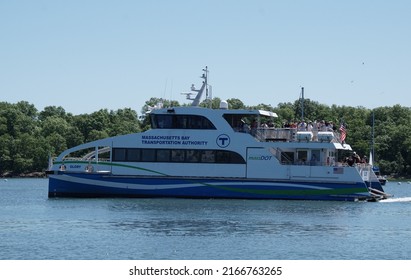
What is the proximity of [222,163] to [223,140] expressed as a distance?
109cm

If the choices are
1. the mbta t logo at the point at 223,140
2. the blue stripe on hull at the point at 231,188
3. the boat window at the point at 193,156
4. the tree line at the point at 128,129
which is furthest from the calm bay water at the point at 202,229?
the tree line at the point at 128,129

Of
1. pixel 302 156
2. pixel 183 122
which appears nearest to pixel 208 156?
pixel 183 122

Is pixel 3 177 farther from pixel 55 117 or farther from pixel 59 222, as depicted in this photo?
pixel 59 222

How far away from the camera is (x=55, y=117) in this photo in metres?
117

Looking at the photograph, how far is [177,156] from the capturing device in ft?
143

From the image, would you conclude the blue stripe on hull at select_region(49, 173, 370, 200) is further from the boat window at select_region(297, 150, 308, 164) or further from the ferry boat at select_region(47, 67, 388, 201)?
the boat window at select_region(297, 150, 308, 164)

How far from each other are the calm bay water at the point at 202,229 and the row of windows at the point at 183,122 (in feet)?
11.4

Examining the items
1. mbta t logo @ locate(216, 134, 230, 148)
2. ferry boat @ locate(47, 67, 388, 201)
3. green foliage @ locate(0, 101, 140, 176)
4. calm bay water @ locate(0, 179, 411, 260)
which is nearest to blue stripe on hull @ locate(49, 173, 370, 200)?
ferry boat @ locate(47, 67, 388, 201)

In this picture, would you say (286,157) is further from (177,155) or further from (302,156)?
(177,155)

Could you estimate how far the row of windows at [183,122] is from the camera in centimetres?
4322

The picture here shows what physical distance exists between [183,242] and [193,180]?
15652mm

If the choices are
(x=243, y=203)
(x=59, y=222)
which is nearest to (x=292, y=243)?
(x=59, y=222)

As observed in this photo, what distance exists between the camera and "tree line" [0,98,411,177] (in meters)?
102
